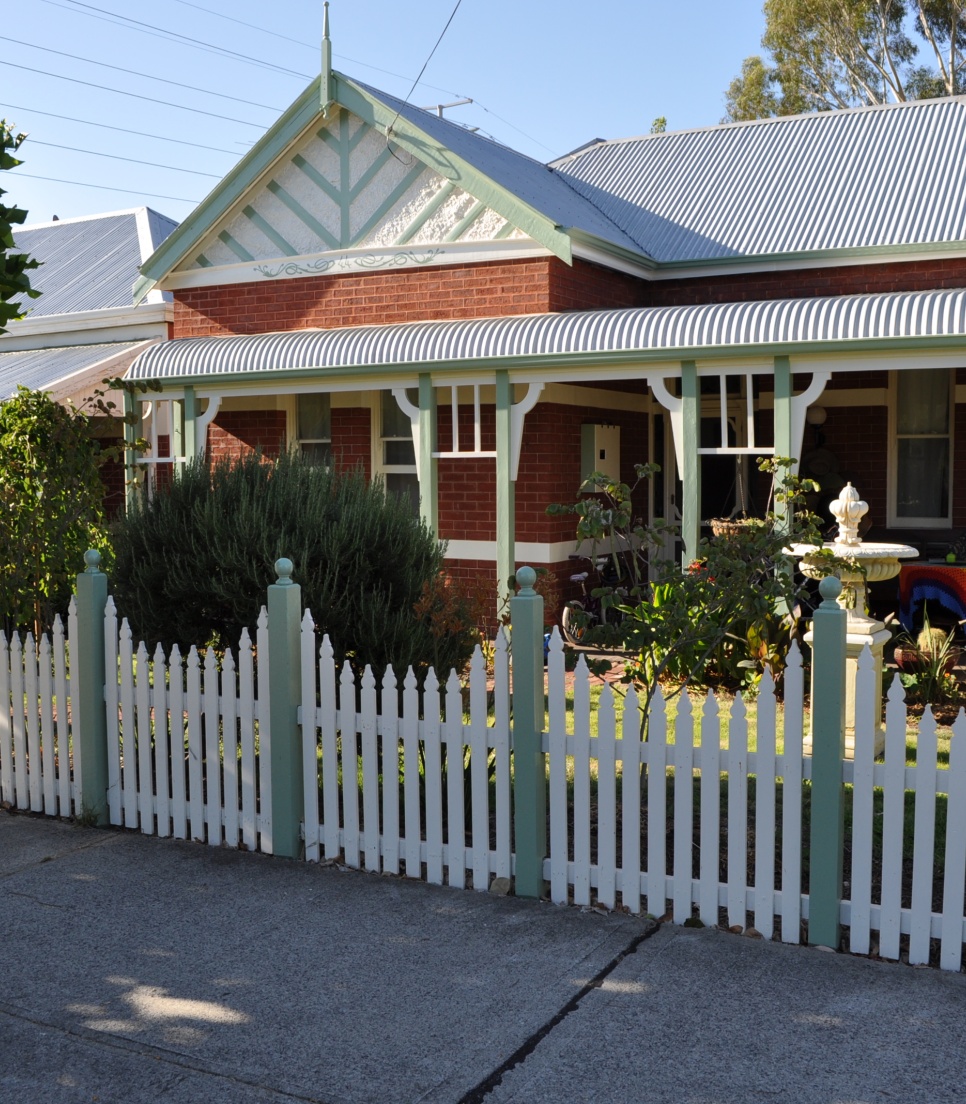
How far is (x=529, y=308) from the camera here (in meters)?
12.4

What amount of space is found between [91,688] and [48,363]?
38.5 feet

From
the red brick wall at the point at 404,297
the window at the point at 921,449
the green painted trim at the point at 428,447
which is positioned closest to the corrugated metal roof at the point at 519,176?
the red brick wall at the point at 404,297

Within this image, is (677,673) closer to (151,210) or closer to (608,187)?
(608,187)

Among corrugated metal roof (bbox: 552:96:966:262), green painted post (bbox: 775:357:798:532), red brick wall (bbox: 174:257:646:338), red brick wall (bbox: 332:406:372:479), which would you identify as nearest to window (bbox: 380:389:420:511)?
red brick wall (bbox: 332:406:372:479)

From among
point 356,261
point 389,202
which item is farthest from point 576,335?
point 356,261

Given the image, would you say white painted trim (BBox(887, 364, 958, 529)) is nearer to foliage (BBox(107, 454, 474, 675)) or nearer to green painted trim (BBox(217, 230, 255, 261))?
green painted trim (BBox(217, 230, 255, 261))

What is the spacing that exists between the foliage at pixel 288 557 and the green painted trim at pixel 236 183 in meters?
7.32

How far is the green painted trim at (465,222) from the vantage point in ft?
41.1

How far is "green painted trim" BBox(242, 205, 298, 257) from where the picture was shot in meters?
13.7

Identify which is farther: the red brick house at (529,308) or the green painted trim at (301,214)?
the green painted trim at (301,214)

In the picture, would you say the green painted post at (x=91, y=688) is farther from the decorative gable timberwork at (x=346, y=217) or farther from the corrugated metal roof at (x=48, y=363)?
the corrugated metal roof at (x=48, y=363)

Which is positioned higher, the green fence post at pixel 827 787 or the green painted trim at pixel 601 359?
the green painted trim at pixel 601 359

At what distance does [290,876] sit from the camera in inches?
212

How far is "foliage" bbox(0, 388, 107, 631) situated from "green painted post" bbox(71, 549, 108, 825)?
1.60 meters
